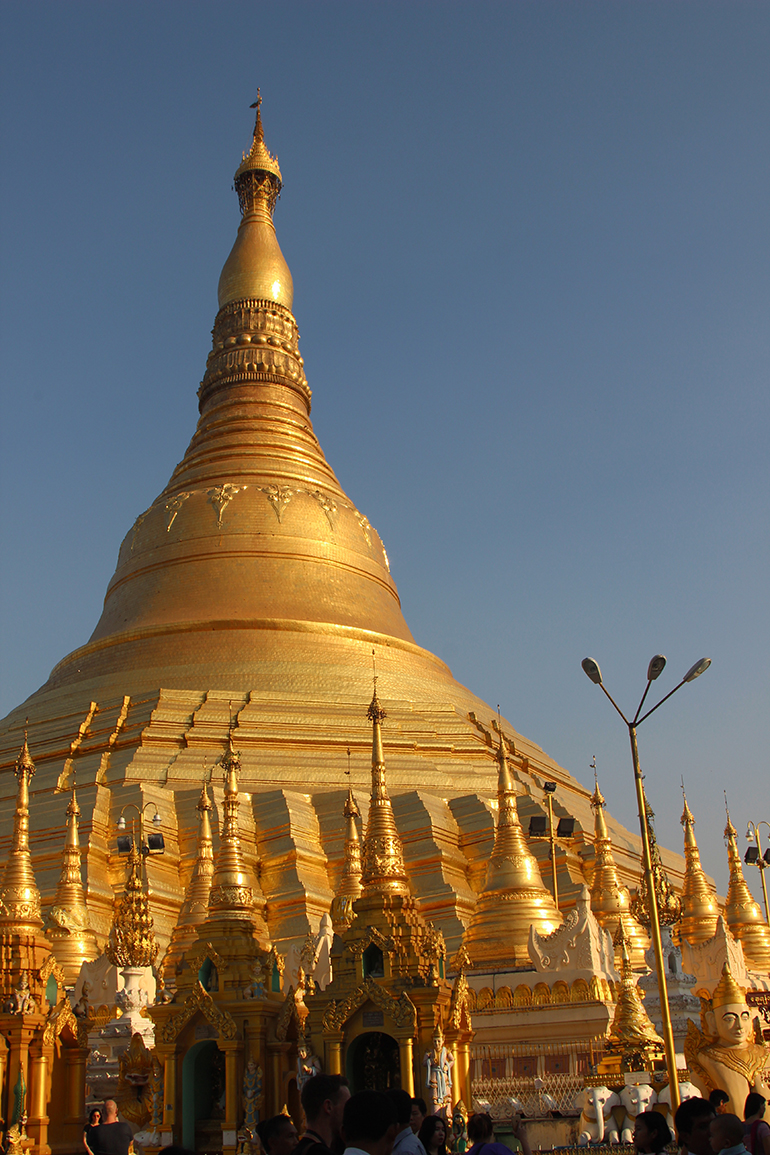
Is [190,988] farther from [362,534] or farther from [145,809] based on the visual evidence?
[362,534]

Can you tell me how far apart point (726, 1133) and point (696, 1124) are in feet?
1.57

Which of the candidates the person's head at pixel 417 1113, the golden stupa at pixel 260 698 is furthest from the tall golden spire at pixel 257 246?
the person's head at pixel 417 1113

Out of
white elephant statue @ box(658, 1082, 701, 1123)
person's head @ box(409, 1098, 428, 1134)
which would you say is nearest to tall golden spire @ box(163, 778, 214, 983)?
white elephant statue @ box(658, 1082, 701, 1123)

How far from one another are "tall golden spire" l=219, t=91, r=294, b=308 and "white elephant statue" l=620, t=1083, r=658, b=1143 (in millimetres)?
34866

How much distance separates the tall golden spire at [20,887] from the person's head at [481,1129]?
10.2m

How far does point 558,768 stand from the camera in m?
34.8

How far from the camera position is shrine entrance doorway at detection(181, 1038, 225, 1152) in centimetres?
1394

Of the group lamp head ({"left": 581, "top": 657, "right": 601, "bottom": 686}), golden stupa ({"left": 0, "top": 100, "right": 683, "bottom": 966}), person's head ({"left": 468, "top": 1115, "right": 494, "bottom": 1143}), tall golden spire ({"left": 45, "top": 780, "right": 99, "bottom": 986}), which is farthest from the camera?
golden stupa ({"left": 0, "top": 100, "right": 683, "bottom": 966})

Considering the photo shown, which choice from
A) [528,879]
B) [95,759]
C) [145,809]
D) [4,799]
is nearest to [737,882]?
[528,879]

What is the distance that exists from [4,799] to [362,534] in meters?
15.0

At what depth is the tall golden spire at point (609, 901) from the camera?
73.5 ft

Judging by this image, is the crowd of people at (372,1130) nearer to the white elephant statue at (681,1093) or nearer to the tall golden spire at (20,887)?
the white elephant statue at (681,1093)

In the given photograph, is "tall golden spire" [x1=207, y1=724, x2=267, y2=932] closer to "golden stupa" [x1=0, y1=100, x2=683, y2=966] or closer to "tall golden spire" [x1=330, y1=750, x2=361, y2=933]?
"golden stupa" [x1=0, y1=100, x2=683, y2=966]

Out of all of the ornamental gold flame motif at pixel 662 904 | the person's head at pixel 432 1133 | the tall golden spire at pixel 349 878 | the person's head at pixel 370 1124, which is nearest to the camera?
the person's head at pixel 370 1124
